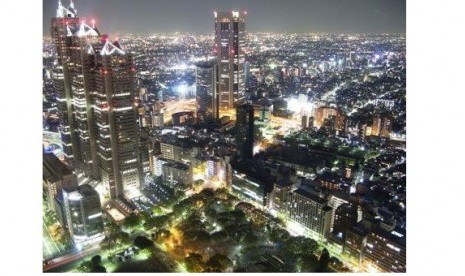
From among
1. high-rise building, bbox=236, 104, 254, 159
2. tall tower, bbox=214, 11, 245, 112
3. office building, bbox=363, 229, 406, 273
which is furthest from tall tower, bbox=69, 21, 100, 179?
tall tower, bbox=214, 11, 245, 112

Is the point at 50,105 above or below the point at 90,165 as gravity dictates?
above

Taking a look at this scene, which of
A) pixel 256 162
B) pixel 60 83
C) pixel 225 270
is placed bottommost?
pixel 225 270

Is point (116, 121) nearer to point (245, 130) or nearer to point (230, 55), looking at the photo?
point (245, 130)

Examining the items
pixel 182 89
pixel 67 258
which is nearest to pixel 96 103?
pixel 67 258

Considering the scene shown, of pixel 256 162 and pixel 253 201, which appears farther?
pixel 256 162

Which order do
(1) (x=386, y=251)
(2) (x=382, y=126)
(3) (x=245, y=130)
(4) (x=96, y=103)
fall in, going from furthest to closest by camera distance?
(2) (x=382, y=126) < (3) (x=245, y=130) < (4) (x=96, y=103) < (1) (x=386, y=251)

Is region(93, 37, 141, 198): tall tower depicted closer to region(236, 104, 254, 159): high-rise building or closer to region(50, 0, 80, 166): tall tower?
region(50, 0, 80, 166): tall tower

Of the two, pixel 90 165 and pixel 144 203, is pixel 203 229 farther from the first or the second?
pixel 90 165
